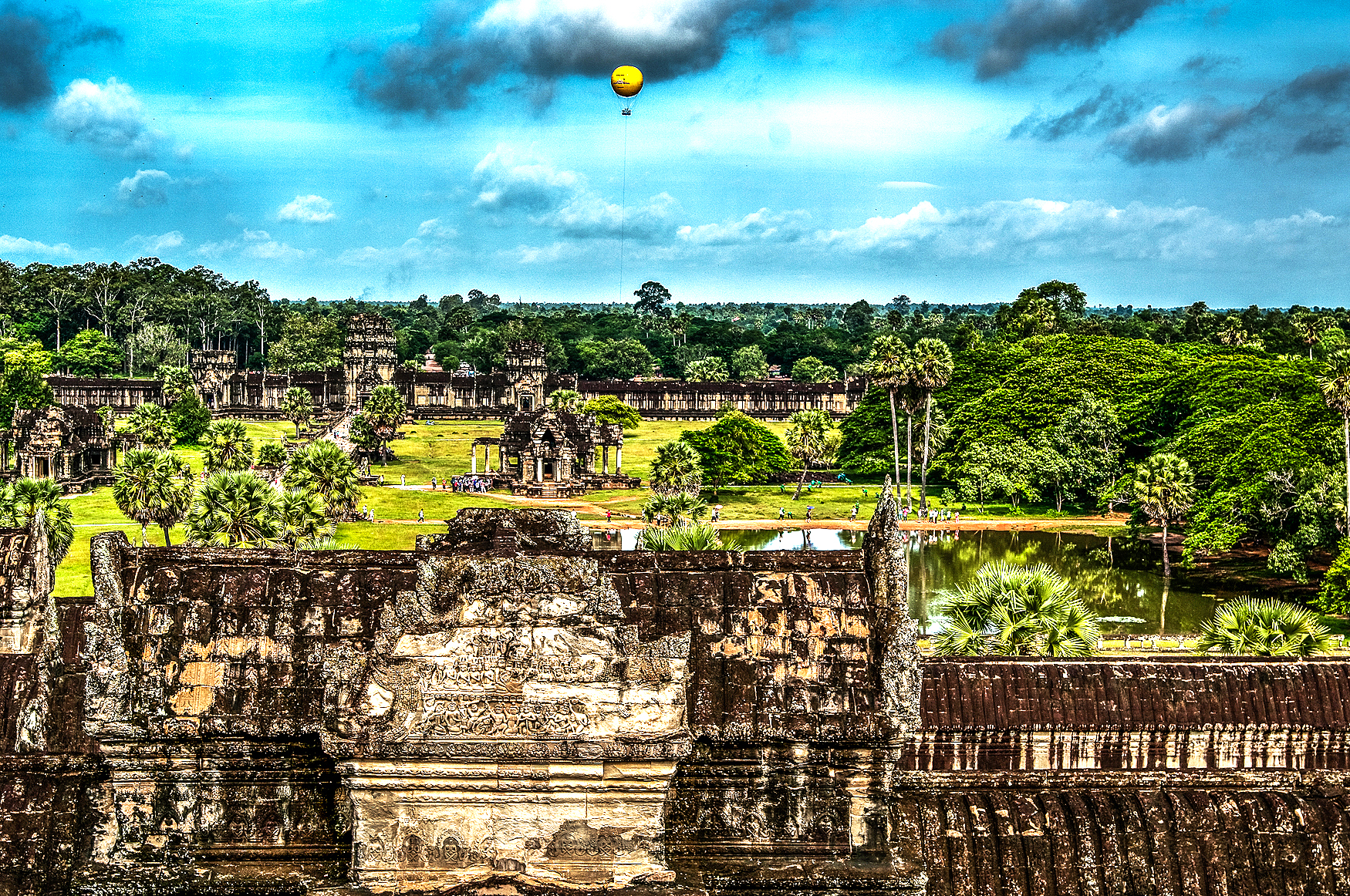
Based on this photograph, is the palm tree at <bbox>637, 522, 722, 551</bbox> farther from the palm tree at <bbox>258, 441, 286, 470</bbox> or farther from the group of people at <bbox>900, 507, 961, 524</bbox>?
the group of people at <bbox>900, 507, 961, 524</bbox>

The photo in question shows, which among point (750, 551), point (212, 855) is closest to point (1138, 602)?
point (750, 551)

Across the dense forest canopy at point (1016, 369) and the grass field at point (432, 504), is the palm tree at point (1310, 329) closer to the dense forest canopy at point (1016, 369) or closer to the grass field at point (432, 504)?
the dense forest canopy at point (1016, 369)

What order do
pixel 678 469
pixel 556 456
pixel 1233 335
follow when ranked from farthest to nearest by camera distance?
pixel 1233 335, pixel 556 456, pixel 678 469

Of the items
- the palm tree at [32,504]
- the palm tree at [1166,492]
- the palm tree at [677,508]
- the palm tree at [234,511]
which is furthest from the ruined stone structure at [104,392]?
the palm tree at [1166,492]

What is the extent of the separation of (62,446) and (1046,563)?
→ 187 feet

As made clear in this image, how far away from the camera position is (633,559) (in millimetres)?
11383

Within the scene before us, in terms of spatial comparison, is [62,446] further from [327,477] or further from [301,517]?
[301,517]

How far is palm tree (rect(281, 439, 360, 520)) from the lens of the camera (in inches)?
1902

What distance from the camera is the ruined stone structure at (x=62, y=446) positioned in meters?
74.9

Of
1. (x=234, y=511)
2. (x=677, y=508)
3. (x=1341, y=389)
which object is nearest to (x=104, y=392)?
(x=677, y=508)

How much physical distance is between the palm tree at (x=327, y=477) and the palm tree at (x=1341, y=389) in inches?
1448

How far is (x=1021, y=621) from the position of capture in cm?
2409

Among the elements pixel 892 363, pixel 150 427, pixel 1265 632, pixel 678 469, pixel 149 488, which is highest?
pixel 892 363

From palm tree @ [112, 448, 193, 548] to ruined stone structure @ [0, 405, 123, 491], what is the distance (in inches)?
1033
